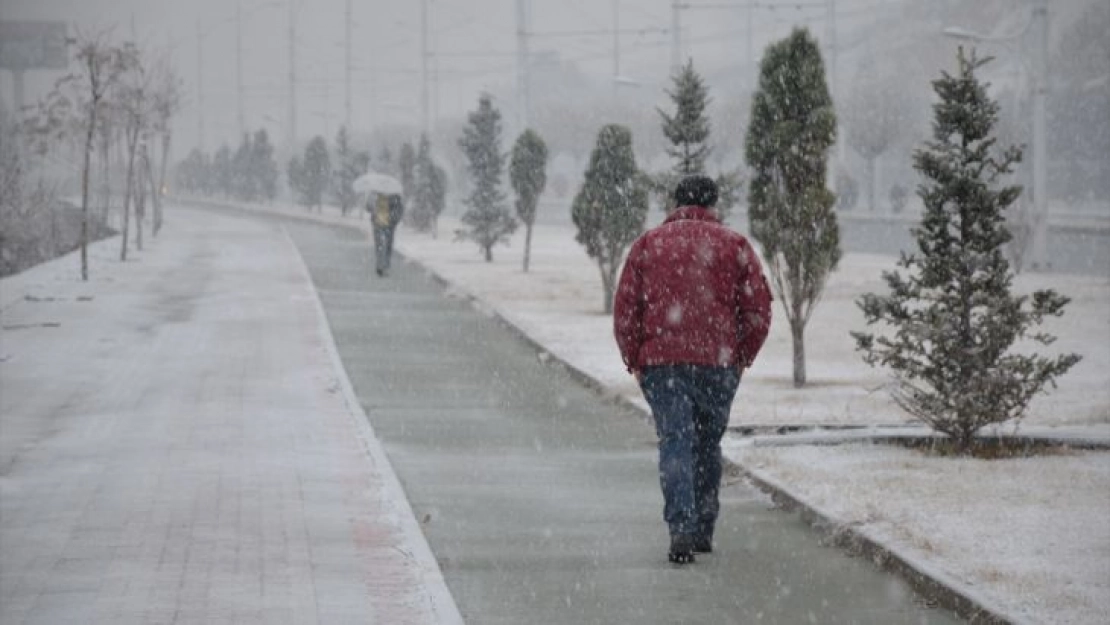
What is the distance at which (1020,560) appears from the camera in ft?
27.7

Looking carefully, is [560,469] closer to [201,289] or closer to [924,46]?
[201,289]

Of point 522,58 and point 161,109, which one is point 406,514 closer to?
point 522,58

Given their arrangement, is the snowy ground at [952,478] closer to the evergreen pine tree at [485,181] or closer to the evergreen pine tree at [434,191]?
the evergreen pine tree at [485,181]

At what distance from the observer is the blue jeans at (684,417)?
864 cm

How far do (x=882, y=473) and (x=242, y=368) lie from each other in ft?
25.9

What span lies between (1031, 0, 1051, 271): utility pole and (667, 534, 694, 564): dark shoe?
87.0 feet

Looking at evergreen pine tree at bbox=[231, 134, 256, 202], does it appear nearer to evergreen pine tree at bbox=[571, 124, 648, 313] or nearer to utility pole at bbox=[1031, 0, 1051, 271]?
utility pole at bbox=[1031, 0, 1051, 271]

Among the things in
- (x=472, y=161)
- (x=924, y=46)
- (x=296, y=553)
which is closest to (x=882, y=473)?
(x=296, y=553)

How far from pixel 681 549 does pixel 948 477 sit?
273cm

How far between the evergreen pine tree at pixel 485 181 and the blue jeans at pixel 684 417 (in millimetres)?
31195

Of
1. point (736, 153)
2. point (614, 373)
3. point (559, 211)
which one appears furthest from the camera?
point (736, 153)

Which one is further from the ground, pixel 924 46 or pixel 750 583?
pixel 924 46

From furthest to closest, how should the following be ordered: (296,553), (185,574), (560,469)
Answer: (560,469), (296,553), (185,574)

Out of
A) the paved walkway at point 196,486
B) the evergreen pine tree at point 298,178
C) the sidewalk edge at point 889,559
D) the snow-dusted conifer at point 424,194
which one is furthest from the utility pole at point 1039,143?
the evergreen pine tree at point 298,178
